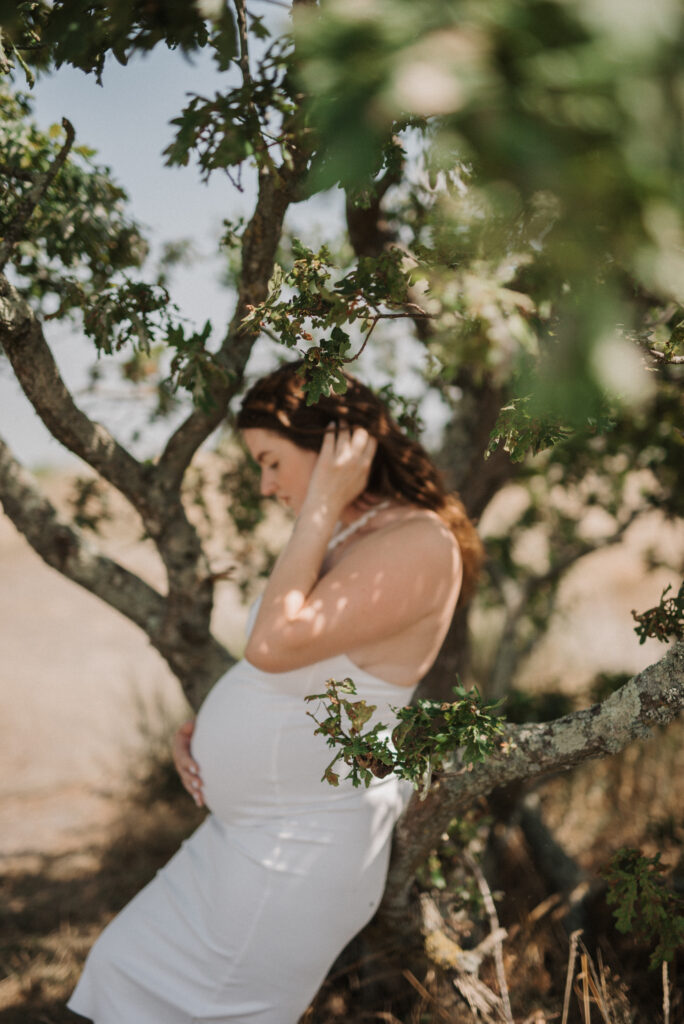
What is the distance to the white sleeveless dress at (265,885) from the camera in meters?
1.83

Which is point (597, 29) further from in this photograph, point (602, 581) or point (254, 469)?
point (602, 581)

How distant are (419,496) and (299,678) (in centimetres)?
74

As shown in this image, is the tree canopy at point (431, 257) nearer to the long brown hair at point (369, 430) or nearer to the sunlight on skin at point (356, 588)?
the long brown hair at point (369, 430)

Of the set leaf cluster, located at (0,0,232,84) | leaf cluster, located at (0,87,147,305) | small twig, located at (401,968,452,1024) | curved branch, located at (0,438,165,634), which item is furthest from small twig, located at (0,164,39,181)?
small twig, located at (401,968,452,1024)

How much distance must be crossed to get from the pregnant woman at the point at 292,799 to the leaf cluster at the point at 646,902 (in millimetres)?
657

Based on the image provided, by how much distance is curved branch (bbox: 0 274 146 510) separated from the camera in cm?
181

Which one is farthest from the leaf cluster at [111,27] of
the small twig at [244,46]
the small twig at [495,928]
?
the small twig at [495,928]

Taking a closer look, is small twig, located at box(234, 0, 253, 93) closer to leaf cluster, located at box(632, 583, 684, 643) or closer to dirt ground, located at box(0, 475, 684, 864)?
leaf cluster, located at box(632, 583, 684, 643)

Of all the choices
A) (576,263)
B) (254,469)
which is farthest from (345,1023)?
(576,263)

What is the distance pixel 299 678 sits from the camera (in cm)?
184

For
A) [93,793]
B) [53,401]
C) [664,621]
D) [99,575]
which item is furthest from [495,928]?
[93,793]

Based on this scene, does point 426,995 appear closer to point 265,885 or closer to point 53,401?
point 265,885

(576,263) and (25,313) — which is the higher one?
(25,313)

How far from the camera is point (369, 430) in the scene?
212 centimetres
